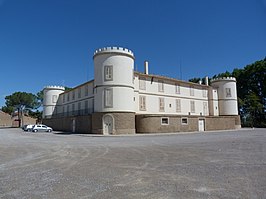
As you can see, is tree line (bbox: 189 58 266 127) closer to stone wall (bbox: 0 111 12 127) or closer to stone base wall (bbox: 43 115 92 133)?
stone base wall (bbox: 43 115 92 133)

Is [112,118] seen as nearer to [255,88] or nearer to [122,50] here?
[122,50]

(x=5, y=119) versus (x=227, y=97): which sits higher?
(x=227, y=97)

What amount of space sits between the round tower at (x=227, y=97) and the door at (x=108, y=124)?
25.3 m

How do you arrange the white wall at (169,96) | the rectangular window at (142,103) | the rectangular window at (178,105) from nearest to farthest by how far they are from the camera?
the rectangular window at (142,103) < the white wall at (169,96) < the rectangular window at (178,105)

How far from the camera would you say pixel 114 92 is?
91.6ft

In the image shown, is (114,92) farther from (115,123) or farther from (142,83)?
(142,83)

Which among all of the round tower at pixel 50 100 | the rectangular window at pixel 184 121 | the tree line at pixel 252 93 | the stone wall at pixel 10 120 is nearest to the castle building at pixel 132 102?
the round tower at pixel 50 100

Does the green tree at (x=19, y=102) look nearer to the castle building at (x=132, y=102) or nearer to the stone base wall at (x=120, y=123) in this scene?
the castle building at (x=132, y=102)

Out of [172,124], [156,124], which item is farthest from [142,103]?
[172,124]

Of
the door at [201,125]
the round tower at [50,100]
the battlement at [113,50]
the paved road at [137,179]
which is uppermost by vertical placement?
the battlement at [113,50]

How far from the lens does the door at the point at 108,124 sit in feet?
89.2

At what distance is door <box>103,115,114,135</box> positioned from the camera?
2718cm

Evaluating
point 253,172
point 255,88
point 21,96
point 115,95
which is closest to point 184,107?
point 115,95

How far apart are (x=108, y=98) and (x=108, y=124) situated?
3.24 meters
